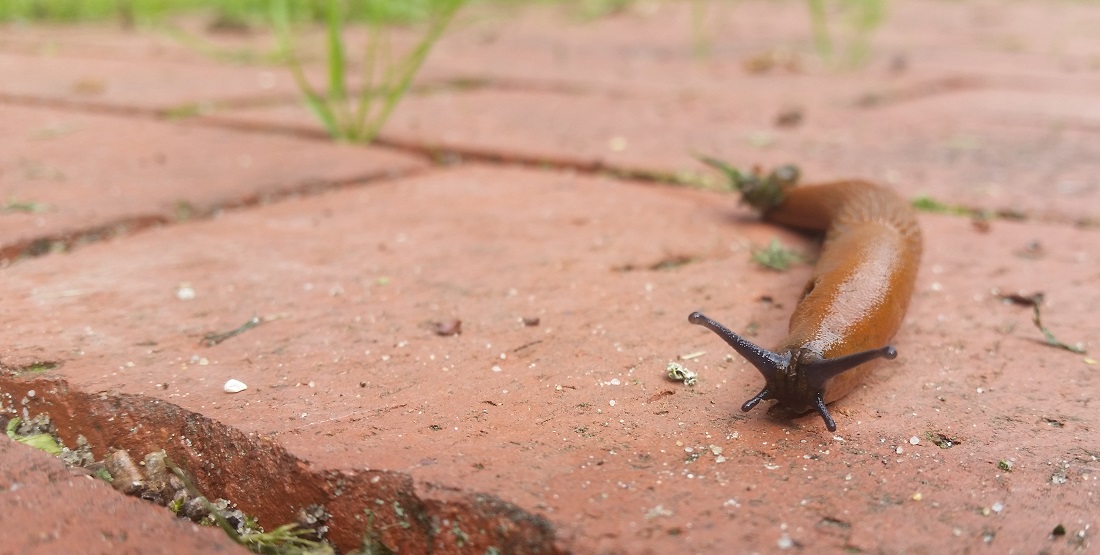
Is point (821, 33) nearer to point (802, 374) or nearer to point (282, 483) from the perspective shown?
point (802, 374)

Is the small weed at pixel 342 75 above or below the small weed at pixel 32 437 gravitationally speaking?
above

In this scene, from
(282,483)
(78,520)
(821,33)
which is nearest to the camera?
(78,520)

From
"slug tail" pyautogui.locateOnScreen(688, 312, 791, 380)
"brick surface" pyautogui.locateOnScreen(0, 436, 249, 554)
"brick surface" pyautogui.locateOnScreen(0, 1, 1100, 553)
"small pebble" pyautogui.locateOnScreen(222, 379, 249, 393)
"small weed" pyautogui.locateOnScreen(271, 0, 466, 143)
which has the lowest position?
"brick surface" pyautogui.locateOnScreen(0, 436, 249, 554)

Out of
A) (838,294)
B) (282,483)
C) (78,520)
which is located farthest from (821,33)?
(78,520)

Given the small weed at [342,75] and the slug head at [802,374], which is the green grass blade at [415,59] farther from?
the slug head at [802,374]

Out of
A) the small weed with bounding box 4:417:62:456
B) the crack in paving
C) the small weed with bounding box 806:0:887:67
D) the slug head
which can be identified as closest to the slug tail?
the slug head

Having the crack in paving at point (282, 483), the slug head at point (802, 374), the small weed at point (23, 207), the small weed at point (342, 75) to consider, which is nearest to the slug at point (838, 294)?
the slug head at point (802, 374)

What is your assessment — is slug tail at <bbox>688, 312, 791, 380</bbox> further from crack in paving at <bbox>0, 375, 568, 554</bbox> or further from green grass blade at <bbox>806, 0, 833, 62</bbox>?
green grass blade at <bbox>806, 0, 833, 62</bbox>
